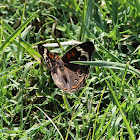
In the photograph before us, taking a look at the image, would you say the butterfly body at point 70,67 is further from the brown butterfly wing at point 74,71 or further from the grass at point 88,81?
the grass at point 88,81

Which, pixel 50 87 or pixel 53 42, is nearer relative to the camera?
pixel 50 87

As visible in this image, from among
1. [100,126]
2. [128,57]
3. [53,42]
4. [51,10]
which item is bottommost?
[100,126]

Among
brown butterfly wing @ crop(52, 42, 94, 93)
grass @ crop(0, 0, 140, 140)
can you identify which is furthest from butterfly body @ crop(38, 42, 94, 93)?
grass @ crop(0, 0, 140, 140)

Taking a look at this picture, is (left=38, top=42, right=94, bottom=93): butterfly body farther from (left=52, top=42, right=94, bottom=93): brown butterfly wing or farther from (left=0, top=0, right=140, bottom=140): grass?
(left=0, top=0, right=140, bottom=140): grass

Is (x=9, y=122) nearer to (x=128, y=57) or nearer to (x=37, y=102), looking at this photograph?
(x=37, y=102)

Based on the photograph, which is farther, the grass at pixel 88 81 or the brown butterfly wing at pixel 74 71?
the brown butterfly wing at pixel 74 71

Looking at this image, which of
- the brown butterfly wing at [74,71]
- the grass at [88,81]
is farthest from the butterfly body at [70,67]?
the grass at [88,81]

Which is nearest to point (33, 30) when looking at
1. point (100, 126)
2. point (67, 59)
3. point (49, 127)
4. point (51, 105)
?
point (67, 59)
